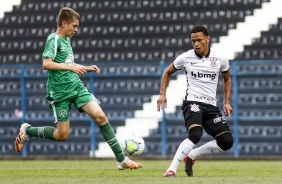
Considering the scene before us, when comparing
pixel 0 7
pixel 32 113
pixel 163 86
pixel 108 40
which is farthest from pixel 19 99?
pixel 163 86

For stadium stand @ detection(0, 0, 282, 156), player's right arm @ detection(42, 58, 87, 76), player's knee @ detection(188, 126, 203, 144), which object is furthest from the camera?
stadium stand @ detection(0, 0, 282, 156)

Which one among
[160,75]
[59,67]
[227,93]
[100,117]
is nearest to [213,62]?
[227,93]

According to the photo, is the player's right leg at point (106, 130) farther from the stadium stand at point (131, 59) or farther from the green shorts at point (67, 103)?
the stadium stand at point (131, 59)

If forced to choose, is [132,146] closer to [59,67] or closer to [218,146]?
[218,146]

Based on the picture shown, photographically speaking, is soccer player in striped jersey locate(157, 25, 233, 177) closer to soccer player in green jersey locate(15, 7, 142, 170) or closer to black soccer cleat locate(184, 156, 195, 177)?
black soccer cleat locate(184, 156, 195, 177)

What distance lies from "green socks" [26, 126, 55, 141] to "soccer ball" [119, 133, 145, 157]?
35.9 inches

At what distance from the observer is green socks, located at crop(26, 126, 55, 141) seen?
9570 mm

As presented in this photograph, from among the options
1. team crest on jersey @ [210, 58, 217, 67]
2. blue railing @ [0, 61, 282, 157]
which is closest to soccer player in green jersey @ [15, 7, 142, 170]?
team crest on jersey @ [210, 58, 217, 67]

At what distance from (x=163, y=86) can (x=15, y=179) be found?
1815 mm

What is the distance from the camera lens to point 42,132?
9664 millimetres

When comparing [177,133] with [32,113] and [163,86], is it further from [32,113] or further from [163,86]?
[163,86]

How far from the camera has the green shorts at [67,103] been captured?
29.9 feet

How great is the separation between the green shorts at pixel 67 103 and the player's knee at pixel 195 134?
47.8 inches

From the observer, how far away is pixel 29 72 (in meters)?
16.7
